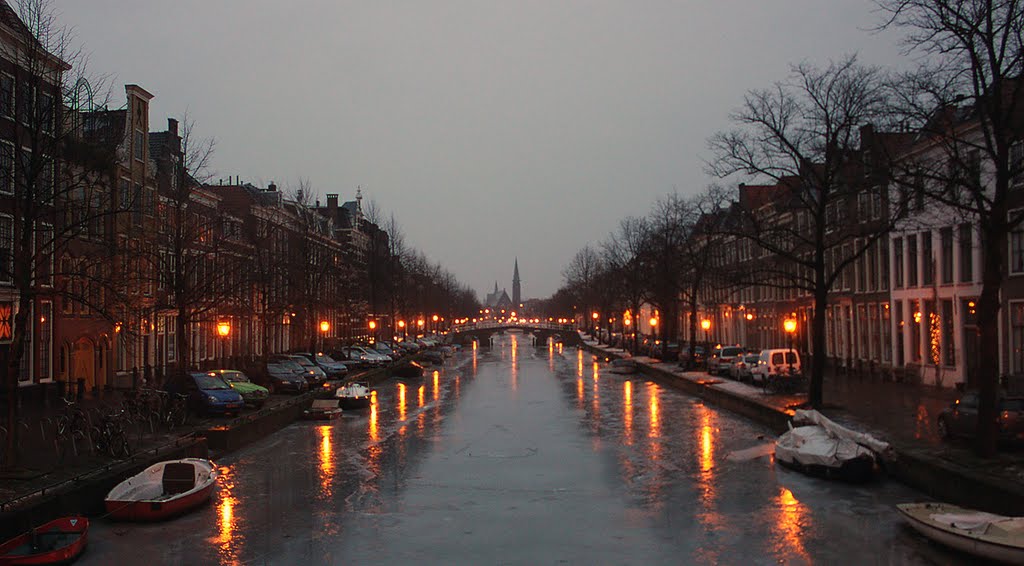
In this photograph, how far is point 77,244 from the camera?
37.4m

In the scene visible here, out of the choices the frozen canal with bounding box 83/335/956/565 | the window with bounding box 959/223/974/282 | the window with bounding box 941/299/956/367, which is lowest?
the frozen canal with bounding box 83/335/956/565

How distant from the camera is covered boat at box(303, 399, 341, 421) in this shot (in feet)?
113

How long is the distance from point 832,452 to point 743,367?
2667cm

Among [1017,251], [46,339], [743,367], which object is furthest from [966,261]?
[46,339]

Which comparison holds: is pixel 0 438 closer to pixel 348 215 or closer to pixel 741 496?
pixel 741 496

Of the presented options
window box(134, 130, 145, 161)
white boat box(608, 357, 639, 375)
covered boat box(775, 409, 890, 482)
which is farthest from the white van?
window box(134, 130, 145, 161)

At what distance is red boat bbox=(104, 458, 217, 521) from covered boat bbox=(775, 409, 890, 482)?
1363 cm

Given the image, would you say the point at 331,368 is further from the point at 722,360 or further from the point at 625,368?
the point at 722,360

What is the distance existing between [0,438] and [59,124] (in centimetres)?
797

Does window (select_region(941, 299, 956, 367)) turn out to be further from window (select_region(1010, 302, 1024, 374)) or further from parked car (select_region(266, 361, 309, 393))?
parked car (select_region(266, 361, 309, 393))

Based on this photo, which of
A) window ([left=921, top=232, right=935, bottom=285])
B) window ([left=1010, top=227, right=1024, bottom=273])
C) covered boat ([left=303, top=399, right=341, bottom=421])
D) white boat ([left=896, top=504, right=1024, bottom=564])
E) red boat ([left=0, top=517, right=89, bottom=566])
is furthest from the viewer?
window ([left=921, top=232, right=935, bottom=285])

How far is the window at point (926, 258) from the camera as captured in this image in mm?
40062

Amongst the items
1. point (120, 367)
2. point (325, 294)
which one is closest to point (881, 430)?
point (120, 367)

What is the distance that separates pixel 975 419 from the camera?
2091cm
